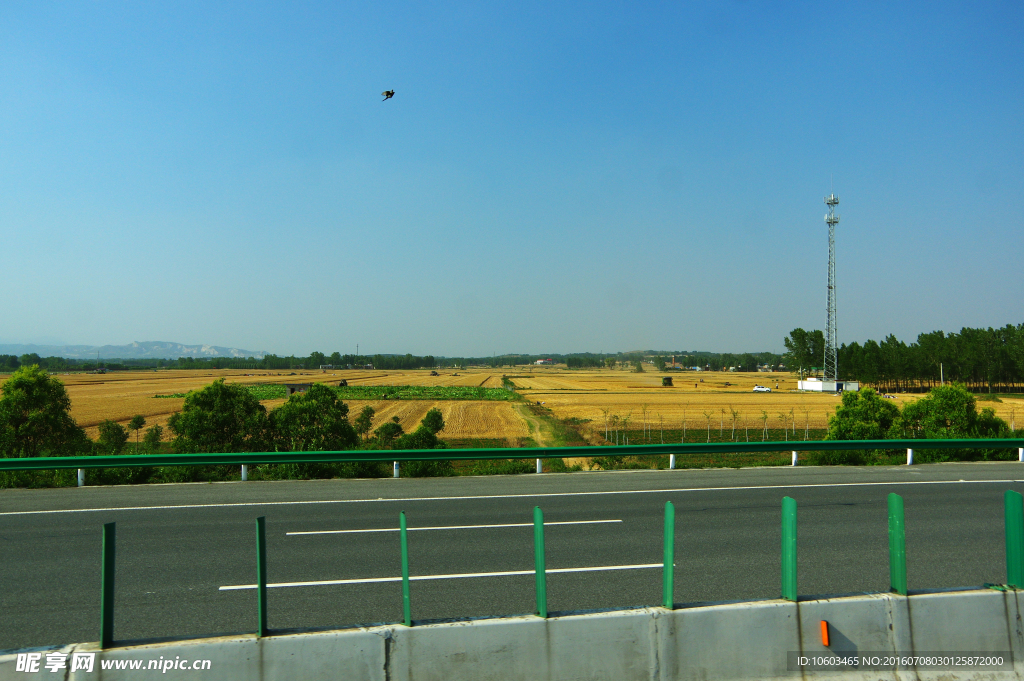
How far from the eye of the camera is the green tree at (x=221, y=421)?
31.9m

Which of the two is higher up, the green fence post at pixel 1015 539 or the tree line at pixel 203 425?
the green fence post at pixel 1015 539

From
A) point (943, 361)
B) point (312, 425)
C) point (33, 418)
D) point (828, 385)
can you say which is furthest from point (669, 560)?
point (943, 361)

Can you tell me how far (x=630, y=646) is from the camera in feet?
15.9

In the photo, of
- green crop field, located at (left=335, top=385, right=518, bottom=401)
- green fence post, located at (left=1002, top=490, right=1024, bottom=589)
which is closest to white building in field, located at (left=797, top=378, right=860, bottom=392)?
green crop field, located at (left=335, top=385, right=518, bottom=401)

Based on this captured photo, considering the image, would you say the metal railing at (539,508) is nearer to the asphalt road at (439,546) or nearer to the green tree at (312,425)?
the asphalt road at (439,546)

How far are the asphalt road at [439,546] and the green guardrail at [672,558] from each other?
716mm

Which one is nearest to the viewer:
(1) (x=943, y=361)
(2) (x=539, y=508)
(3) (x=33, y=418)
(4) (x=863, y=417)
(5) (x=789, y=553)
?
(5) (x=789, y=553)

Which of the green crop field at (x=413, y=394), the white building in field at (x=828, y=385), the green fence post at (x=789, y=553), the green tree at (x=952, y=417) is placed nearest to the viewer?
the green fence post at (x=789, y=553)

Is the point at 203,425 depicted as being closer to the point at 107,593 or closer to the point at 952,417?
the point at 107,593

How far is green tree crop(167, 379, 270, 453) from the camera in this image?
3188 centimetres

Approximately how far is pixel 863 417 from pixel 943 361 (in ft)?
420

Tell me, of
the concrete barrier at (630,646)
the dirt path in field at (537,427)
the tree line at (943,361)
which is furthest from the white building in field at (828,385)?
the concrete barrier at (630,646)

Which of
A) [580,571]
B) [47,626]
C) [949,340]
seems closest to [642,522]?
[580,571]

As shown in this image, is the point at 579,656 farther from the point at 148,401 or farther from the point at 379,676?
the point at 148,401
